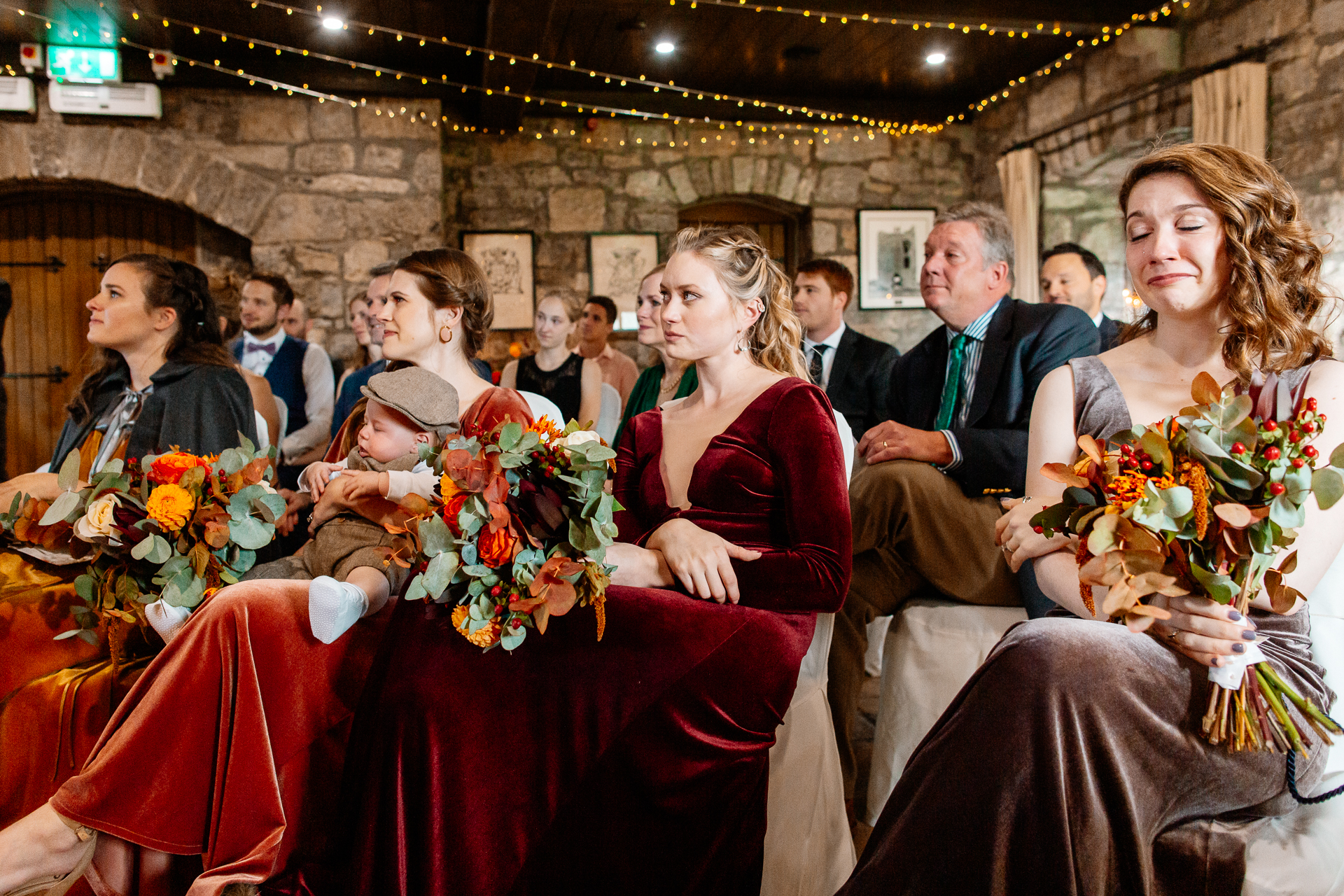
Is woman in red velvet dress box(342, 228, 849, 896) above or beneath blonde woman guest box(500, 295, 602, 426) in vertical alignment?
Answer: beneath

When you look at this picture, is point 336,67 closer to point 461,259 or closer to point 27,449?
point 27,449

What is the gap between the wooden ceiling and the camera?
5242 mm

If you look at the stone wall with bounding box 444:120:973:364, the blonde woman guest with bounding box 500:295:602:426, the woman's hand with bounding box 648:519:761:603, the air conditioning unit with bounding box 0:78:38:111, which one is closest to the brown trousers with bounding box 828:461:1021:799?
the woman's hand with bounding box 648:519:761:603

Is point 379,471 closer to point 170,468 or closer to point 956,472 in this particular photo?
point 170,468

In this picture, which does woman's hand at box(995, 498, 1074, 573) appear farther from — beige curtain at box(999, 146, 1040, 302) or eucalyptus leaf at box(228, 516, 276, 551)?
beige curtain at box(999, 146, 1040, 302)

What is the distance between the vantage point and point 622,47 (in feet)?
19.5

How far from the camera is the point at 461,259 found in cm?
255

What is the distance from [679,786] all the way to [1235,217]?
1.33 meters

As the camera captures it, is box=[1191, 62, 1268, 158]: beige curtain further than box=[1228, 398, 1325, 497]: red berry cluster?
Yes

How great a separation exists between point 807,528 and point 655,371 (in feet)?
7.28

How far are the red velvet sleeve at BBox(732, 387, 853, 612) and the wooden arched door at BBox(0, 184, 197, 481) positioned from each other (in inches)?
234

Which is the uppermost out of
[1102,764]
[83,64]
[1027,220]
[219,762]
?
[83,64]

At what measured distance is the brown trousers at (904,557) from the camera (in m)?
2.34

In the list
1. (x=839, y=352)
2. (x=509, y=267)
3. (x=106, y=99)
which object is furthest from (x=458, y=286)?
(x=106, y=99)
